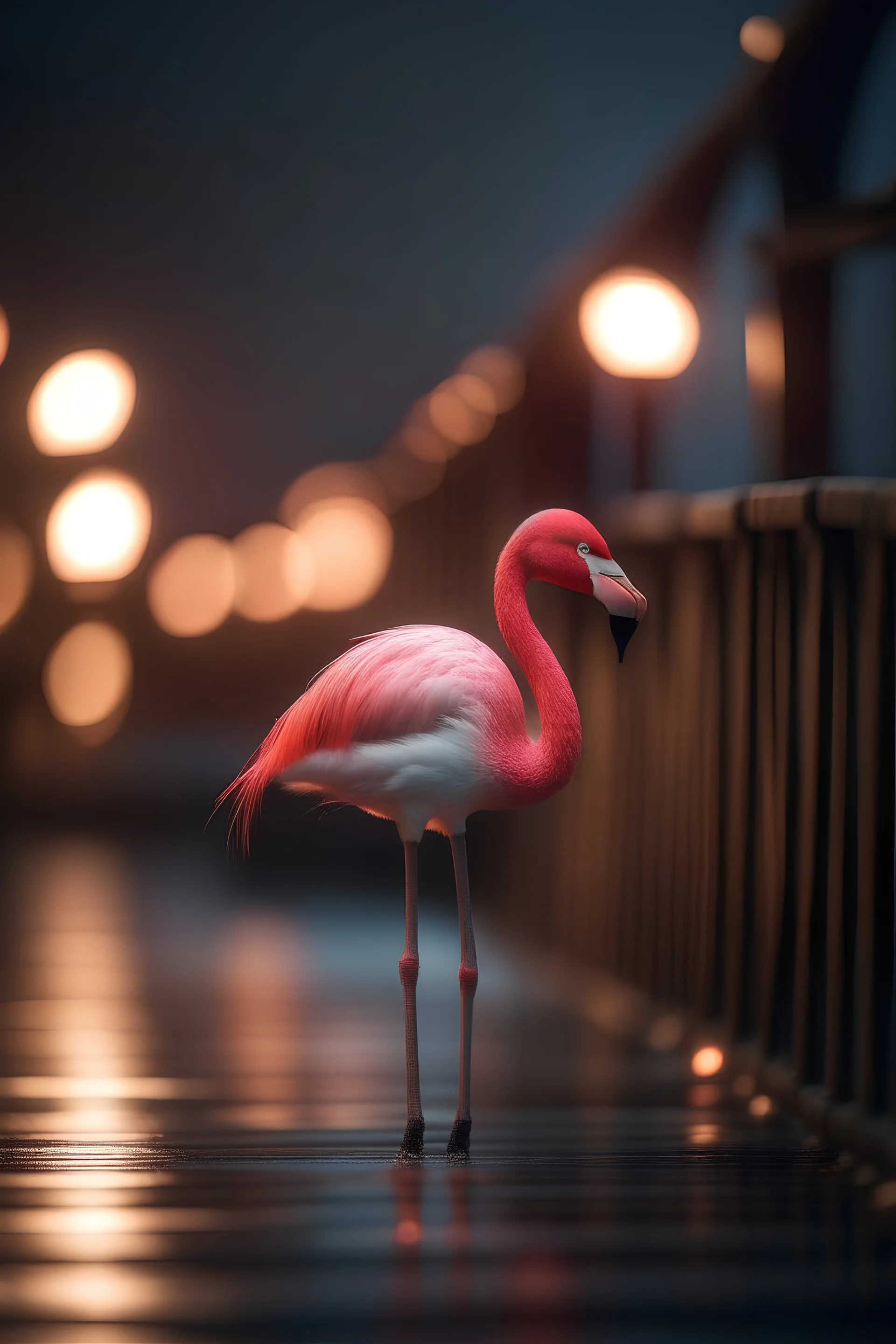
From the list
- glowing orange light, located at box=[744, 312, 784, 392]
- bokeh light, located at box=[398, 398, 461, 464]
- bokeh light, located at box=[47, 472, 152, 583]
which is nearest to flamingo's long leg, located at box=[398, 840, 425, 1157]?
glowing orange light, located at box=[744, 312, 784, 392]

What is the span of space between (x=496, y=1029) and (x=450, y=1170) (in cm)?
70

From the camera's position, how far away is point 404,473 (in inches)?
207

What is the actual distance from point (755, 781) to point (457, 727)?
27.0 inches

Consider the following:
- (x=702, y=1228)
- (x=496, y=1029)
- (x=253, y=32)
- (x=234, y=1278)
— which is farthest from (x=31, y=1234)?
(x=253, y=32)

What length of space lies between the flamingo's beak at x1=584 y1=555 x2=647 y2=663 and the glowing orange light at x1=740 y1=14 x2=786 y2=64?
109 cm

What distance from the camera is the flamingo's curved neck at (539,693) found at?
144cm

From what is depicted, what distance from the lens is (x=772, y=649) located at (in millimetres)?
1884

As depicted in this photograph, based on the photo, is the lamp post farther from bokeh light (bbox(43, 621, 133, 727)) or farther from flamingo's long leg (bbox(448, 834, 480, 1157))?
bokeh light (bbox(43, 621, 133, 727))

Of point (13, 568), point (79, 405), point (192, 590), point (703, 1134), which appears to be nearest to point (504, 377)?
point (703, 1134)

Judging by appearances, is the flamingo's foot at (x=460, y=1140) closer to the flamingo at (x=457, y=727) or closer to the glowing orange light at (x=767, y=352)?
the flamingo at (x=457, y=727)

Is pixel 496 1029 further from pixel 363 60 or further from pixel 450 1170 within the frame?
pixel 363 60

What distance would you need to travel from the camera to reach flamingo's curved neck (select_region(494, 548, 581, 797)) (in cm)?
144

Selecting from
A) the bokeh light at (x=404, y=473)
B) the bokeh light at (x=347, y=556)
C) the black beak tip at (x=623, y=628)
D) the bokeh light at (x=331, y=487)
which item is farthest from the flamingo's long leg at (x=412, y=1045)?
the bokeh light at (x=331, y=487)

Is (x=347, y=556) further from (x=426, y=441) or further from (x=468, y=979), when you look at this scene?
(x=468, y=979)
